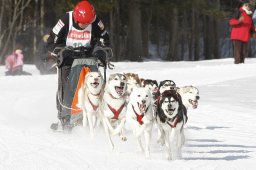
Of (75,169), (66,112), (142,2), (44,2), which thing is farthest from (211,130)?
(44,2)

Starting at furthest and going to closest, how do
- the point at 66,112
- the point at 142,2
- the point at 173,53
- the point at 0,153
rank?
the point at 173,53, the point at 142,2, the point at 66,112, the point at 0,153

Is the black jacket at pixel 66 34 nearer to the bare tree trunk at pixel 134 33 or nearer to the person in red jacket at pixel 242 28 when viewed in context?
the person in red jacket at pixel 242 28

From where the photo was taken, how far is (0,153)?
754 cm

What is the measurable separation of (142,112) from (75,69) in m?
2.21

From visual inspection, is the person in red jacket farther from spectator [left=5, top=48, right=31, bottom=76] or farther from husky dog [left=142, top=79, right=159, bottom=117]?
husky dog [left=142, top=79, right=159, bottom=117]

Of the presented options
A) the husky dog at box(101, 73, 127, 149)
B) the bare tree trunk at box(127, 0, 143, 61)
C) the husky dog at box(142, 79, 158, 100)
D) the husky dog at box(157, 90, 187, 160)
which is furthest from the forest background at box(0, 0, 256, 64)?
the husky dog at box(157, 90, 187, 160)

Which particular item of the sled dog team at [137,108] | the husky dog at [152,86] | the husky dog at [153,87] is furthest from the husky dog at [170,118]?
the husky dog at [152,86]

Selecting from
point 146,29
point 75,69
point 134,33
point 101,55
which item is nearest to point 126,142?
point 75,69

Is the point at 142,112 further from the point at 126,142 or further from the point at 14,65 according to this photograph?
the point at 14,65

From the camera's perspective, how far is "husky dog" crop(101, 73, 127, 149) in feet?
25.3

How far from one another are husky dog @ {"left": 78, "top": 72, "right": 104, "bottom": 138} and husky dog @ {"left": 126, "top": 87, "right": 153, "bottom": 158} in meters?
1.25

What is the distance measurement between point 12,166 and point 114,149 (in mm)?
Result: 1386

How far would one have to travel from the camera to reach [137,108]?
7035 mm

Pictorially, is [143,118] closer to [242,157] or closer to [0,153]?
[242,157]
